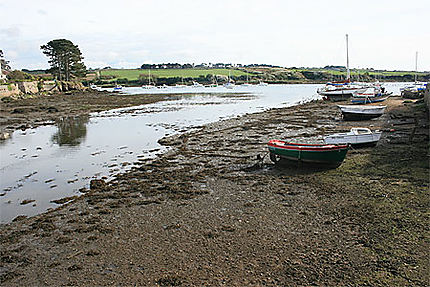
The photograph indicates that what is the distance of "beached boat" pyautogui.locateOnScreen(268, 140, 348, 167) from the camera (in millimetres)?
13672

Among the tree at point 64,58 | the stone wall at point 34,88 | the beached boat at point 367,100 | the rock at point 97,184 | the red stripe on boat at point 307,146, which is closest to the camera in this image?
the rock at point 97,184

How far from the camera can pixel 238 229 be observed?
915 centimetres

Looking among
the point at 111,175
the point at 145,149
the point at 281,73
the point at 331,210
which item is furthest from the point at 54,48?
the point at 281,73

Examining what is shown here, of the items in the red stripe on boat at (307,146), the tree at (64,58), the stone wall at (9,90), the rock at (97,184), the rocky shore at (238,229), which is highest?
the tree at (64,58)

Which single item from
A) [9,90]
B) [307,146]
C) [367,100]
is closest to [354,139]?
[307,146]

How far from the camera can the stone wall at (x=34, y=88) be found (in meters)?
52.5

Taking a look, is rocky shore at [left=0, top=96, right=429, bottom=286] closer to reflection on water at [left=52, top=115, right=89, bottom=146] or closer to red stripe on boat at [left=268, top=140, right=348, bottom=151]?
red stripe on boat at [left=268, top=140, right=348, bottom=151]

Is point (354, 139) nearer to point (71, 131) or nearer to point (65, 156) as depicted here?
point (65, 156)

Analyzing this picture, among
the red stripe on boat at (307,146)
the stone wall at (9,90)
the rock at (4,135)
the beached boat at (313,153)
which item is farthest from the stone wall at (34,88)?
the beached boat at (313,153)

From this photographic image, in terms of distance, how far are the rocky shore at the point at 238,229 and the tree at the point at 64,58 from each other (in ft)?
248

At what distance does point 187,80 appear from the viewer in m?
164

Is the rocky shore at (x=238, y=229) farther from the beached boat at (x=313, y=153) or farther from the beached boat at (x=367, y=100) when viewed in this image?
the beached boat at (x=367, y=100)

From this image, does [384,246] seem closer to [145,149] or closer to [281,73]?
[145,149]

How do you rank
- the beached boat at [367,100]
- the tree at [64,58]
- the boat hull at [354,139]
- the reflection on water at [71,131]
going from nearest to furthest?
the boat hull at [354,139] < the reflection on water at [71,131] < the beached boat at [367,100] < the tree at [64,58]
